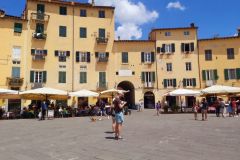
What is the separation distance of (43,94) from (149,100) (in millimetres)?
17126

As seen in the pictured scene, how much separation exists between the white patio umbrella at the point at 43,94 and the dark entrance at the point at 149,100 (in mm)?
14600

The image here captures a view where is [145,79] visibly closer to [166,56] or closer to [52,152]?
[166,56]

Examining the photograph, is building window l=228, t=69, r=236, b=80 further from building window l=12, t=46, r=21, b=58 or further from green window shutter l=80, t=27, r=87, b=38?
building window l=12, t=46, r=21, b=58

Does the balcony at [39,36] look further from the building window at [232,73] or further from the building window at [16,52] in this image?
the building window at [232,73]

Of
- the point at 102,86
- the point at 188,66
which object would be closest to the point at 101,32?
the point at 102,86

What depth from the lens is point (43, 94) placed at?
1867 centimetres

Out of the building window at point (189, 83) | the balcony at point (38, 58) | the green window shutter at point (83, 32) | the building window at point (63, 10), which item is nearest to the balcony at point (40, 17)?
the building window at point (63, 10)

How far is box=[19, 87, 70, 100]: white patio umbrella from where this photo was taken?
17016 mm

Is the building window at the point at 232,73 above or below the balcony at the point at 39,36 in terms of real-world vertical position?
below

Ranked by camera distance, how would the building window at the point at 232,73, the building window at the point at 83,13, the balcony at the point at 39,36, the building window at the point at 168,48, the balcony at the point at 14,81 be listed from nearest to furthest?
the balcony at the point at 14,81 → the balcony at the point at 39,36 → the building window at the point at 83,13 → the building window at the point at 232,73 → the building window at the point at 168,48

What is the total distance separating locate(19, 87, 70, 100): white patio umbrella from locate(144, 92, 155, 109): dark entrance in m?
14.6

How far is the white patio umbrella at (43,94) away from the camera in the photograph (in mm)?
17016

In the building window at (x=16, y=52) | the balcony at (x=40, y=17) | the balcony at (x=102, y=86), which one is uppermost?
the balcony at (x=40, y=17)

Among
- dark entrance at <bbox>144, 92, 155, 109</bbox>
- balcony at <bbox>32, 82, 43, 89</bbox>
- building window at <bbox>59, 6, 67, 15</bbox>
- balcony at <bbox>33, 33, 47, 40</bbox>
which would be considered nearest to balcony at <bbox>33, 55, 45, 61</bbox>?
balcony at <bbox>33, 33, 47, 40</bbox>
